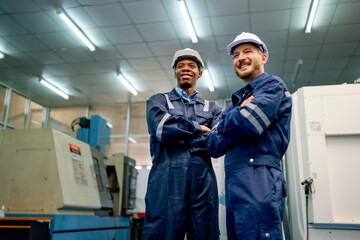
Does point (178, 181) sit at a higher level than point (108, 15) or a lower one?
lower

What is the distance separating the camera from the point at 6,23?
542 cm

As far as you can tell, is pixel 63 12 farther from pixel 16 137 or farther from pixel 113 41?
pixel 16 137

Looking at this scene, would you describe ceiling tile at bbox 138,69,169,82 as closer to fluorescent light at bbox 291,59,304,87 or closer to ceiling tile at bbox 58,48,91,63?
ceiling tile at bbox 58,48,91,63

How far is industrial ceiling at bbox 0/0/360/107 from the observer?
4.91 meters

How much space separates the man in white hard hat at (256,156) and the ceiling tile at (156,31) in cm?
408

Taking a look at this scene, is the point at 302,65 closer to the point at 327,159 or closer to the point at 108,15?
the point at 108,15

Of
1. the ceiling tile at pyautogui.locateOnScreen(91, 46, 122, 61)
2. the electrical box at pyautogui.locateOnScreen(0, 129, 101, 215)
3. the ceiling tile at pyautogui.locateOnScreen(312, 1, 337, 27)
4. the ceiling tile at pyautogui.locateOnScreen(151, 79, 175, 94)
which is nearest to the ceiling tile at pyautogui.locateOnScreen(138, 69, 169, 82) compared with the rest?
the ceiling tile at pyautogui.locateOnScreen(151, 79, 175, 94)

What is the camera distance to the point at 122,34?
5648mm

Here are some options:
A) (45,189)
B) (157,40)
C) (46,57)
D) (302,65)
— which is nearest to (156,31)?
(157,40)

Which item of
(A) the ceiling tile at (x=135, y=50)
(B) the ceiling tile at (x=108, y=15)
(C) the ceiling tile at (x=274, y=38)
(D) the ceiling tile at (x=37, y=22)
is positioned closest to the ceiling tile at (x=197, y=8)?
(B) the ceiling tile at (x=108, y=15)

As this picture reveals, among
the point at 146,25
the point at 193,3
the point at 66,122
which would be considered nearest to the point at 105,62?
the point at 146,25

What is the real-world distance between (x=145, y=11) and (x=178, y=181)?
12.8 feet

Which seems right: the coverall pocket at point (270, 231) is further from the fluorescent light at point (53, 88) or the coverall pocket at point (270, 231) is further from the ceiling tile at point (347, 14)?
the fluorescent light at point (53, 88)

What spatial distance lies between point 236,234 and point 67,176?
2144 millimetres
